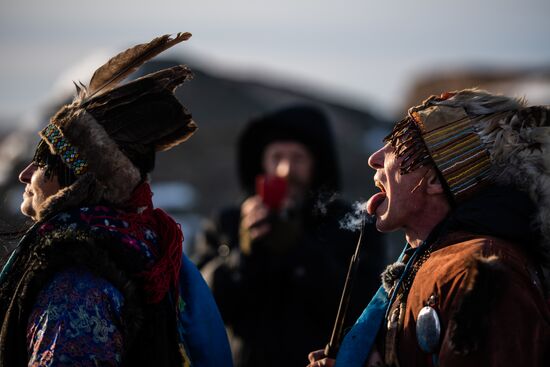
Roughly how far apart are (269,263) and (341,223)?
1.40 meters

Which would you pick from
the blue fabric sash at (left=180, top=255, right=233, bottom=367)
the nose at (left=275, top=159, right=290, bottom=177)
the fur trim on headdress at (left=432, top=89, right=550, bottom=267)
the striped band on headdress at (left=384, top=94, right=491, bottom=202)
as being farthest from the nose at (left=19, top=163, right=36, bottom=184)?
the nose at (left=275, top=159, right=290, bottom=177)

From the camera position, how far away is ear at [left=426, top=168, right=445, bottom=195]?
2.59 metres

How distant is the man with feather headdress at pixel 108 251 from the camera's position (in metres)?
2.50

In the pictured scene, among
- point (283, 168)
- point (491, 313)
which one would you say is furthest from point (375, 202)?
point (283, 168)

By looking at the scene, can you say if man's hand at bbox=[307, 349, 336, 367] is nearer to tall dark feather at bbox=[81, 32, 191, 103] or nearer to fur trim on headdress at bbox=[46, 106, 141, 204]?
fur trim on headdress at bbox=[46, 106, 141, 204]

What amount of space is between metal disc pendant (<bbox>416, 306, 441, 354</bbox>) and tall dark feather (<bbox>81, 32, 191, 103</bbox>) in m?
1.34

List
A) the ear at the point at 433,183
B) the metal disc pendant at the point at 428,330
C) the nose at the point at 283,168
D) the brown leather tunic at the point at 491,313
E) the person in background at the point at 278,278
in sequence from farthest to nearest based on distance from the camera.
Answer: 1. the nose at the point at 283,168
2. the person in background at the point at 278,278
3. the ear at the point at 433,183
4. the metal disc pendant at the point at 428,330
5. the brown leather tunic at the point at 491,313

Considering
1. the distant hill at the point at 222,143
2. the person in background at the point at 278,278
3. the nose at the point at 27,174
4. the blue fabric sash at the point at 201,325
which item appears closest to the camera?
the nose at the point at 27,174

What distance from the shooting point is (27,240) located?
264cm

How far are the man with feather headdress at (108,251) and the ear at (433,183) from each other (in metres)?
0.92

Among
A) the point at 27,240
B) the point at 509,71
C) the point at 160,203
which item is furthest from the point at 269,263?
the point at 509,71

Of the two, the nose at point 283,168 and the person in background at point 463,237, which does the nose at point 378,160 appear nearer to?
the person in background at point 463,237

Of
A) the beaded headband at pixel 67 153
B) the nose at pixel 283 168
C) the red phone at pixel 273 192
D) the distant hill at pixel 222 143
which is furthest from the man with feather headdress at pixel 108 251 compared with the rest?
the distant hill at pixel 222 143

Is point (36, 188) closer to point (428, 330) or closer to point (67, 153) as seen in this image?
point (67, 153)
